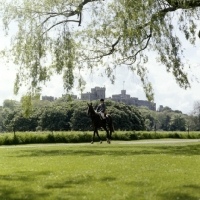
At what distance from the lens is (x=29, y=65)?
19.8m

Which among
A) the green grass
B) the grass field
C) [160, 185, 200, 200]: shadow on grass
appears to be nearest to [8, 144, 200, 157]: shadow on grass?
the grass field

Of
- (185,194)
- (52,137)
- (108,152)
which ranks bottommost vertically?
(185,194)

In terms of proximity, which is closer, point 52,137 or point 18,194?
point 18,194

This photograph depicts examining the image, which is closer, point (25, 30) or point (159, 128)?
point (25, 30)

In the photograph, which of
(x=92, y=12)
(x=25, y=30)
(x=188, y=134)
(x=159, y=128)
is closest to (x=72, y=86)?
(x=25, y=30)

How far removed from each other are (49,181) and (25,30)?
13.0m

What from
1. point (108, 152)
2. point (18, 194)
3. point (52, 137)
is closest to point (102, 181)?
point (18, 194)

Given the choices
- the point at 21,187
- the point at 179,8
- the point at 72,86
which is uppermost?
the point at 179,8

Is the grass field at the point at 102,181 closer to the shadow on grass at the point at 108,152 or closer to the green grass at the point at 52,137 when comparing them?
the shadow on grass at the point at 108,152

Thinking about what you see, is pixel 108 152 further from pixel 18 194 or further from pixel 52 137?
pixel 52 137

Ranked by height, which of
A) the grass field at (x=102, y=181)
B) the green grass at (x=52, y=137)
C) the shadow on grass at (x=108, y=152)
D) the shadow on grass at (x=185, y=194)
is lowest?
the shadow on grass at (x=185, y=194)

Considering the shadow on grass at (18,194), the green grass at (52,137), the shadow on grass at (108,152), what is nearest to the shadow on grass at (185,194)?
the shadow on grass at (18,194)

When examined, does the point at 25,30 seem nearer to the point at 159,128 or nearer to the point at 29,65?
the point at 29,65

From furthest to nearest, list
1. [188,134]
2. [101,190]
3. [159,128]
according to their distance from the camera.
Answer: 1. [159,128]
2. [188,134]
3. [101,190]
